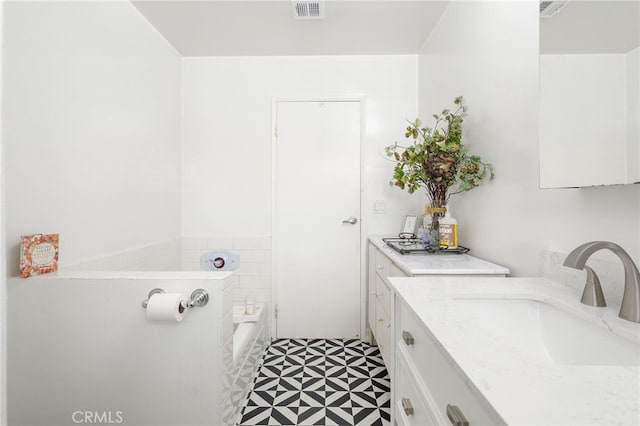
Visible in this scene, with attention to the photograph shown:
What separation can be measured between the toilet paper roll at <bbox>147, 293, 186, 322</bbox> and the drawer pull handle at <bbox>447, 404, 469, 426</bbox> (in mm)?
957

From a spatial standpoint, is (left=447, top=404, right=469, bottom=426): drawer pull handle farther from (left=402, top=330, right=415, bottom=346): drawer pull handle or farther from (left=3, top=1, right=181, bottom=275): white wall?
(left=3, top=1, right=181, bottom=275): white wall

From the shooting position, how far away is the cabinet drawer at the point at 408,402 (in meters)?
0.78

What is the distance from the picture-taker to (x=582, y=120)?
35.7 inches

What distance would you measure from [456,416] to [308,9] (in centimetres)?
232

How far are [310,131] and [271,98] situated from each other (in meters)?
0.46

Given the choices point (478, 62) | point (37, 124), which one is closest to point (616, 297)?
point (478, 62)

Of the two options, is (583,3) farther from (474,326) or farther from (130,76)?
(130,76)

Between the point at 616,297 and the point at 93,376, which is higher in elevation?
the point at 616,297

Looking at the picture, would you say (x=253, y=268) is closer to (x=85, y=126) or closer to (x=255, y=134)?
(x=255, y=134)

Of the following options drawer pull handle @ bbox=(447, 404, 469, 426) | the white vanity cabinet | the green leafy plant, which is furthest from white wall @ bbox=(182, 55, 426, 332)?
drawer pull handle @ bbox=(447, 404, 469, 426)

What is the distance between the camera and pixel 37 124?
131cm

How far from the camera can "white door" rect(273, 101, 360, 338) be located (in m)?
2.62

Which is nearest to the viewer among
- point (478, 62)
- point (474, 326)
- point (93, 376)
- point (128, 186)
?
point (474, 326)

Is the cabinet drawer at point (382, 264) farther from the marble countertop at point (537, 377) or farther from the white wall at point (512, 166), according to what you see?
the marble countertop at point (537, 377)
